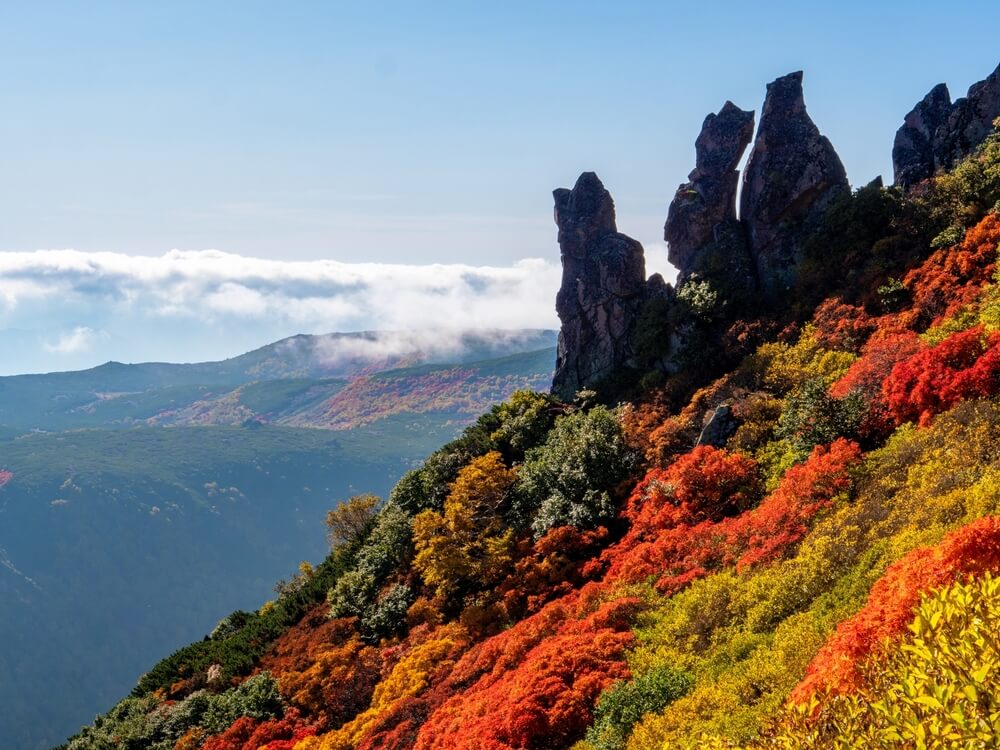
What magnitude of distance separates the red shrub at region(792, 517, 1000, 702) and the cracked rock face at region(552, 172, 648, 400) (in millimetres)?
35887

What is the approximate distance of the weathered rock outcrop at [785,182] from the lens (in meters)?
46.8

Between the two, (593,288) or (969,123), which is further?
(593,288)

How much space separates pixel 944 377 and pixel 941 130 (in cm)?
3000

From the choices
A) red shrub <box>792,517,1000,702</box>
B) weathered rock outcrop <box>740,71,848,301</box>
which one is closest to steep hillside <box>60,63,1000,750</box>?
red shrub <box>792,517,1000,702</box>

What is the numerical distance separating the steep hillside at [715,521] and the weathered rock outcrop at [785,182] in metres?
0.18

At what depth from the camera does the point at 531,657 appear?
83.9ft

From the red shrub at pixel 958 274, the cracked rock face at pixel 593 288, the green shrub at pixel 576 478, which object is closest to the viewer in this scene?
the red shrub at pixel 958 274

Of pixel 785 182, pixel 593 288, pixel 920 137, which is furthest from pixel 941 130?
pixel 593 288

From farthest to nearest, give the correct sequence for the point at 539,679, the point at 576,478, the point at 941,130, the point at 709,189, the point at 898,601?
the point at 709,189 → the point at 941,130 → the point at 576,478 → the point at 539,679 → the point at 898,601

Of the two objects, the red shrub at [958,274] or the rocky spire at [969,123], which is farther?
the rocky spire at [969,123]

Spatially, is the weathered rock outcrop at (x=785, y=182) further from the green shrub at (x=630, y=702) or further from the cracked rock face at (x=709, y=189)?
the green shrub at (x=630, y=702)

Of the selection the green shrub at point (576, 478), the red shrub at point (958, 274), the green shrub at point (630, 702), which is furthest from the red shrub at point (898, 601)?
the red shrub at point (958, 274)

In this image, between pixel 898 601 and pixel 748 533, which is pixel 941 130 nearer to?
pixel 748 533

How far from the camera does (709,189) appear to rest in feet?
167
